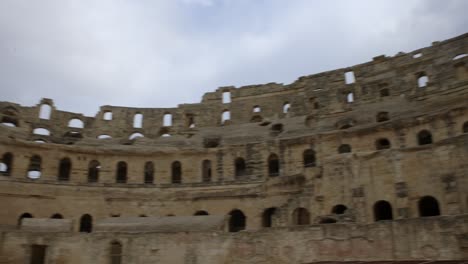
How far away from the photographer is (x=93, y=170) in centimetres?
3591

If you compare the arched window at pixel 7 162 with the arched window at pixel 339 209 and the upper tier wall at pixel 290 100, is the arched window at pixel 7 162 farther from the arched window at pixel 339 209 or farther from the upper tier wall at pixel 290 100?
the arched window at pixel 339 209

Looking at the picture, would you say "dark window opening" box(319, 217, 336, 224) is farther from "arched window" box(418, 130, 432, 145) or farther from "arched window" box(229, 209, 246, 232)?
"arched window" box(418, 130, 432, 145)

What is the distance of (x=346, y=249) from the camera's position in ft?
60.6

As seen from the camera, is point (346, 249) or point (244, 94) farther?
point (244, 94)

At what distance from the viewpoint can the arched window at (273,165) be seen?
3225cm

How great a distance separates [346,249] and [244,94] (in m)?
26.7

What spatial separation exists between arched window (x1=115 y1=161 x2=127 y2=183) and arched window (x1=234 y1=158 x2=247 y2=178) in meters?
8.64

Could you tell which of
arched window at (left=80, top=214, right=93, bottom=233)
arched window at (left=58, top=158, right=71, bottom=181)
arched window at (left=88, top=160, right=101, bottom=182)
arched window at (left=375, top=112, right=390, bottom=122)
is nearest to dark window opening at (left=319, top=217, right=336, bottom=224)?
arched window at (left=375, top=112, right=390, bottom=122)

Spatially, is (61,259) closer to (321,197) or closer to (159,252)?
(159,252)

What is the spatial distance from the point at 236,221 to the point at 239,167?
15.3 feet

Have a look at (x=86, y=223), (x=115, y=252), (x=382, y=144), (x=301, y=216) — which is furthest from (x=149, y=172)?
(x=382, y=144)

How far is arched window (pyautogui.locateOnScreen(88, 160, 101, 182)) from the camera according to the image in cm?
3456

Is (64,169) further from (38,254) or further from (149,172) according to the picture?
(38,254)

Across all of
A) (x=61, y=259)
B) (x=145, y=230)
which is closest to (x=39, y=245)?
(x=61, y=259)
